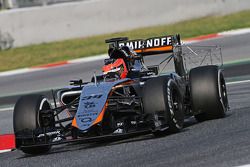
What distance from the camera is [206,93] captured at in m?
9.52

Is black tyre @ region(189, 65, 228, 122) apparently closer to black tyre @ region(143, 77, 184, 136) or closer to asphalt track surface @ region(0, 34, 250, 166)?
asphalt track surface @ region(0, 34, 250, 166)

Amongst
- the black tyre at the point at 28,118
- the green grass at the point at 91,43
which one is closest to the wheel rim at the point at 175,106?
the black tyre at the point at 28,118

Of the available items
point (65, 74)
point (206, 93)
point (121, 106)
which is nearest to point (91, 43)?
point (65, 74)

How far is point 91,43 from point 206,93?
12.7 metres

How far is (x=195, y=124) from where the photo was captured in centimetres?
983

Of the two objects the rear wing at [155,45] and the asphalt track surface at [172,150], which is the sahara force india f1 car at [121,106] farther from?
the rear wing at [155,45]

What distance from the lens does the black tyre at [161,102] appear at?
8.62 m

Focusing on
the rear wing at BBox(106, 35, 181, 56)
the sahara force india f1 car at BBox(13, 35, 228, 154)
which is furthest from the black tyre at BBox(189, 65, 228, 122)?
the rear wing at BBox(106, 35, 181, 56)

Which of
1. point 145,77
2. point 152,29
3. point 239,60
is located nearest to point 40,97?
point 145,77

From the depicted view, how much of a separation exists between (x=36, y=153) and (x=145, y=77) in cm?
177

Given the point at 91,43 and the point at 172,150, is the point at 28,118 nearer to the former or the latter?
the point at 172,150

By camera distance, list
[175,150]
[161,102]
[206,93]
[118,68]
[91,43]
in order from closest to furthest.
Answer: [175,150] < [161,102] < [206,93] < [118,68] < [91,43]

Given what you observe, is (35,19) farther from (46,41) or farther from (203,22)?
(203,22)

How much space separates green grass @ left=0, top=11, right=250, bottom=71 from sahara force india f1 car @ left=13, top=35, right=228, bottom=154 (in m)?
10.8
